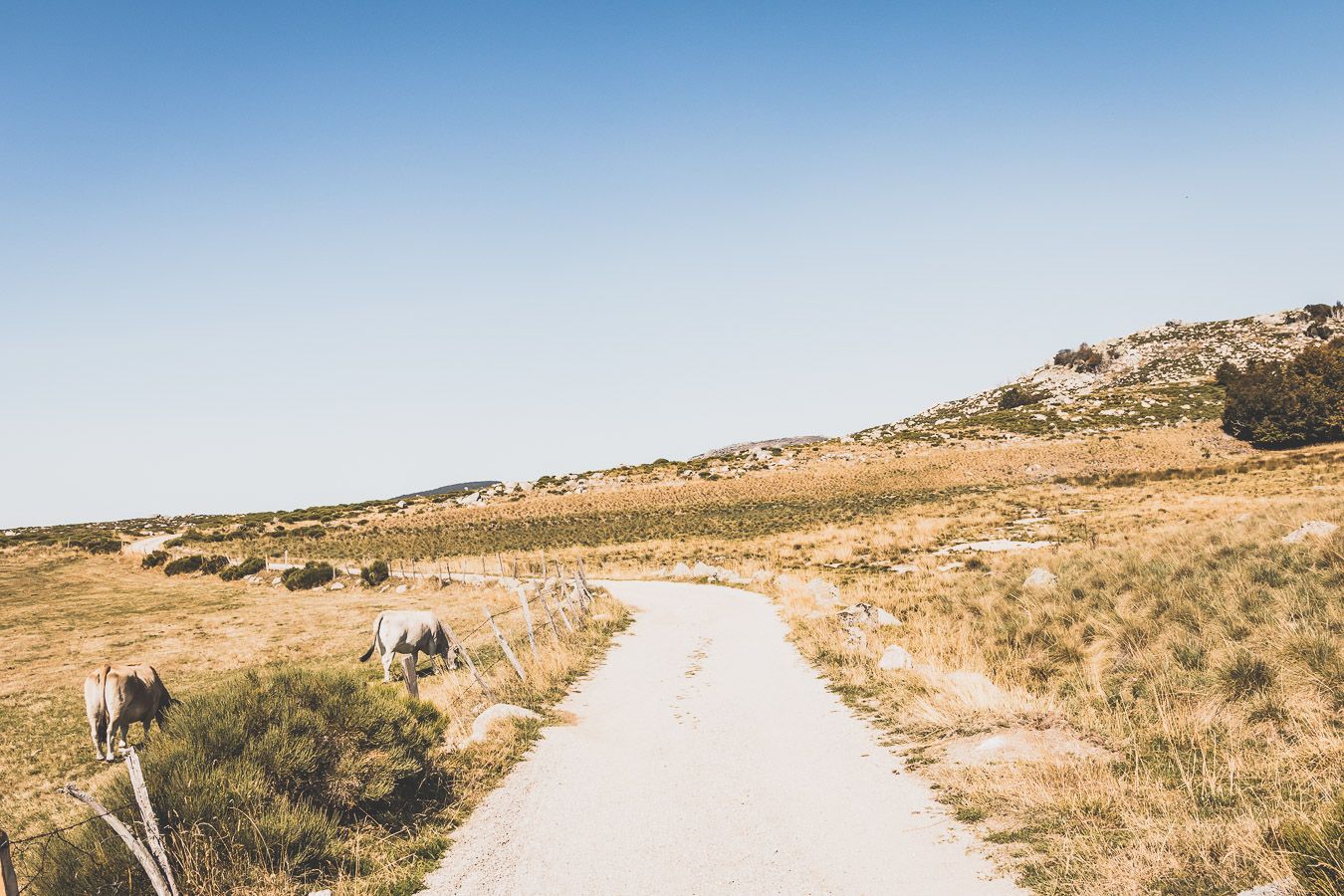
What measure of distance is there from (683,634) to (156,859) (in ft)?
50.6

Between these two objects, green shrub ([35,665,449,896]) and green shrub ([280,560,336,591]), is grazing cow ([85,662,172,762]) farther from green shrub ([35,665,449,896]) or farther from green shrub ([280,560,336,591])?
green shrub ([280,560,336,591])

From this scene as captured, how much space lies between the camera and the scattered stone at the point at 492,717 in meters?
10.7

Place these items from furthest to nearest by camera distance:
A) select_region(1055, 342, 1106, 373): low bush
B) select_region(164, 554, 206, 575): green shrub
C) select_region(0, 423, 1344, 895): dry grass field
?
1. select_region(1055, 342, 1106, 373): low bush
2. select_region(164, 554, 206, 575): green shrub
3. select_region(0, 423, 1344, 895): dry grass field

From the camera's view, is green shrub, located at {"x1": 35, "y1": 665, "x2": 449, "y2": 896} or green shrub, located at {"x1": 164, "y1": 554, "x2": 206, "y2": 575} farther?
green shrub, located at {"x1": 164, "y1": 554, "x2": 206, "y2": 575}

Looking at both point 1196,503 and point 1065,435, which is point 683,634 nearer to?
point 1196,503

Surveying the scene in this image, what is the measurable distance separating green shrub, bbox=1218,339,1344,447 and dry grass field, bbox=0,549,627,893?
2710 inches

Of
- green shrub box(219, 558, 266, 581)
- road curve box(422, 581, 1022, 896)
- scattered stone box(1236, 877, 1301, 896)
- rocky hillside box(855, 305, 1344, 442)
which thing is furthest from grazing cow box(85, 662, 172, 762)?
rocky hillside box(855, 305, 1344, 442)

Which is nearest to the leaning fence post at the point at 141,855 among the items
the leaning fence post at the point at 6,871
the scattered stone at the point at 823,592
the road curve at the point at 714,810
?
the leaning fence post at the point at 6,871

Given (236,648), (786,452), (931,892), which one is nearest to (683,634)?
(931,892)

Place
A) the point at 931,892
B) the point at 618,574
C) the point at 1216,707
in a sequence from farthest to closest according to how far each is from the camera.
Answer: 1. the point at 618,574
2. the point at 1216,707
3. the point at 931,892

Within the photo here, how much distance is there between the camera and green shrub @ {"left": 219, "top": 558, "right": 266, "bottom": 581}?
46094 mm

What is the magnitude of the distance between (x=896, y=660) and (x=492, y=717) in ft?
26.1

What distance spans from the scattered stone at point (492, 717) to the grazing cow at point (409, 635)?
5440 millimetres

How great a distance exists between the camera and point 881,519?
166 ft
